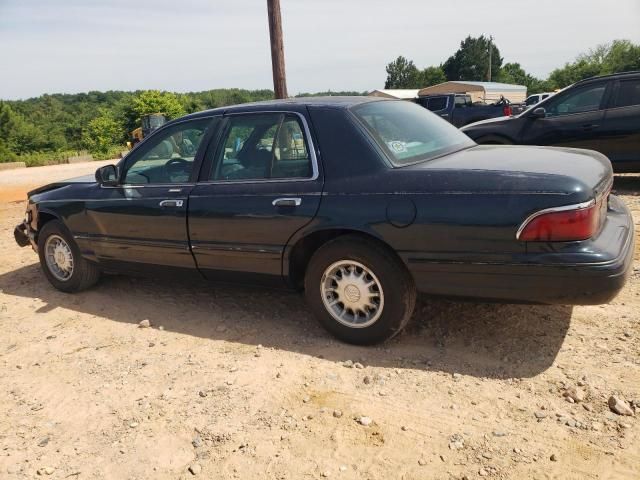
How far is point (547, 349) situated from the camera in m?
3.30

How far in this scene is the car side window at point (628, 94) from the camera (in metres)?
7.47

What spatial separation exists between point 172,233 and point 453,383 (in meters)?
2.35

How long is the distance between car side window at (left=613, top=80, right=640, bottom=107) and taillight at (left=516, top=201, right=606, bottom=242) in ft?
18.9

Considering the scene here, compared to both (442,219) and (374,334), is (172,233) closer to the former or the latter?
(374,334)

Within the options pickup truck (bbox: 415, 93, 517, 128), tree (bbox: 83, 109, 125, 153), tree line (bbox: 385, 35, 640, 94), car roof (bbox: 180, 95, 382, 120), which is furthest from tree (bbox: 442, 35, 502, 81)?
car roof (bbox: 180, 95, 382, 120)

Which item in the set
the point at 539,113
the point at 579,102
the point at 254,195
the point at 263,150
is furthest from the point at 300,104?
the point at 579,102

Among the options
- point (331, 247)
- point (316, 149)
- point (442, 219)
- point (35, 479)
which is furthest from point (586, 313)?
point (35, 479)

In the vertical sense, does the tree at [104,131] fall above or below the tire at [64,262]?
above

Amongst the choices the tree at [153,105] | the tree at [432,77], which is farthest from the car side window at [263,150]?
the tree at [432,77]

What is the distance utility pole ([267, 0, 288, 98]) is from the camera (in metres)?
9.15

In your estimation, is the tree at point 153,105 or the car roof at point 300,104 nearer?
the car roof at point 300,104

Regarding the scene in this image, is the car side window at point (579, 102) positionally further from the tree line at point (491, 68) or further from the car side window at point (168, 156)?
the tree line at point (491, 68)

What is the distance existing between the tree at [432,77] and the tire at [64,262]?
88.3 metres

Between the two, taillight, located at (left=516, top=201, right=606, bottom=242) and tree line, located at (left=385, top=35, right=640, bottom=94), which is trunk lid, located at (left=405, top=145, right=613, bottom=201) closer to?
taillight, located at (left=516, top=201, right=606, bottom=242)
